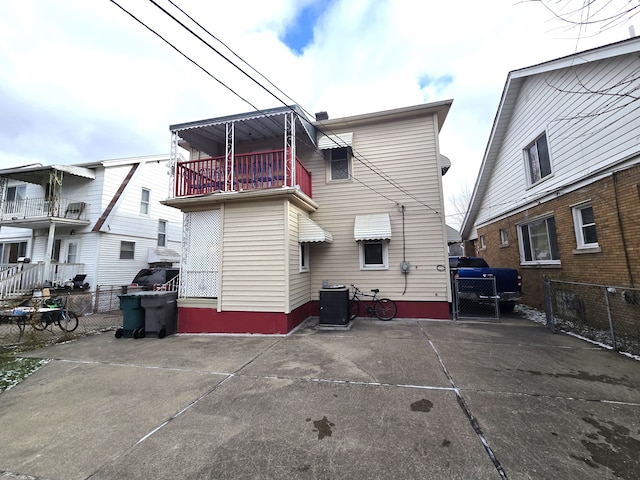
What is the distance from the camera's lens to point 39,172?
40.8ft

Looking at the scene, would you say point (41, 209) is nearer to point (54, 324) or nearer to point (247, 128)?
point (54, 324)

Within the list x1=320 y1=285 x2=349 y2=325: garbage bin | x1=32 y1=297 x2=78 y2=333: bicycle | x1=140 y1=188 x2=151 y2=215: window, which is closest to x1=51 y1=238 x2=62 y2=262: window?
x1=140 y1=188 x2=151 y2=215: window

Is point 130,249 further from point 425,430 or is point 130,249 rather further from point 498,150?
point 498,150

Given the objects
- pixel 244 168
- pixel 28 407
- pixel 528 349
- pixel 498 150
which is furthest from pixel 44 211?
pixel 498 150

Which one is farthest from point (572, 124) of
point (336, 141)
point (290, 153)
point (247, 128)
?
point (247, 128)

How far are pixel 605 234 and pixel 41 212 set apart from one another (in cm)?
2176

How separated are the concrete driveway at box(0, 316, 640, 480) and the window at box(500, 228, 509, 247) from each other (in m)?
6.50

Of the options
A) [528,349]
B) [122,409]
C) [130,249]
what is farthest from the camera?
[130,249]

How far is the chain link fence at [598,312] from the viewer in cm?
536

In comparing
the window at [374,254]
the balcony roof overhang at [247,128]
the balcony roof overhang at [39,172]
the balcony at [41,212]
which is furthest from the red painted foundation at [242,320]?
the balcony roof overhang at [39,172]

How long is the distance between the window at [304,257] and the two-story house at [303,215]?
66mm

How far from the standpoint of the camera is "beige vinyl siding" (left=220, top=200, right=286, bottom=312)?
6.86 m

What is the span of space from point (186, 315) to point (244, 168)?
454 centimetres

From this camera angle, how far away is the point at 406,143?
8617 mm
